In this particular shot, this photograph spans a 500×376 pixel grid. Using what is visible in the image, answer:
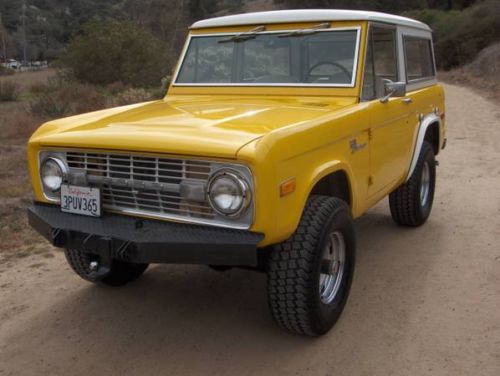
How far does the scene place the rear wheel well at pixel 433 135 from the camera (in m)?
5.48

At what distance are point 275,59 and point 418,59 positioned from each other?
5.59ft

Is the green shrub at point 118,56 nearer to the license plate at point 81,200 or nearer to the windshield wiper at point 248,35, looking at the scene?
the windshield wiper at point 248,35

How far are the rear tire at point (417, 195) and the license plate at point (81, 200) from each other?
2.84m

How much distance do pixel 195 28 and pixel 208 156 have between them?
218 centimetres

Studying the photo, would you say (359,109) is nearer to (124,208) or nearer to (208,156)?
(208,156)

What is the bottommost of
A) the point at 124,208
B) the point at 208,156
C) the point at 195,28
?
the point at 124,208

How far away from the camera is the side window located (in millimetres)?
4090

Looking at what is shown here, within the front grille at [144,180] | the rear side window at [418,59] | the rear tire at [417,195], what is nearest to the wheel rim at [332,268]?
the front grille at [144,180]

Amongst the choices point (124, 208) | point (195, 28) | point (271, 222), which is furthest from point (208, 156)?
point (195, 28)

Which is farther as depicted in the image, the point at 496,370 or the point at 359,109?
the point at 359,109

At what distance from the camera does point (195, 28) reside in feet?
15.3

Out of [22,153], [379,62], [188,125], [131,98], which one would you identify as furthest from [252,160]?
[131,98]

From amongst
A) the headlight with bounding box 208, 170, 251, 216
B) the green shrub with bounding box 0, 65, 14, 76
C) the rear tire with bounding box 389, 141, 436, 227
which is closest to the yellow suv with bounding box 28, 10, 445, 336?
the headlight with bounding box 208, 170, 251, 216

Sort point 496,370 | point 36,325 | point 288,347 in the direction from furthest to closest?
point 36,325 < point 288,347 < point 496,370
